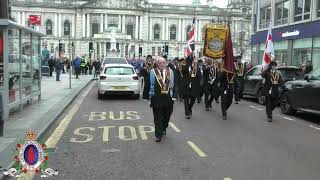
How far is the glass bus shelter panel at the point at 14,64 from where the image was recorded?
1314 centimetres

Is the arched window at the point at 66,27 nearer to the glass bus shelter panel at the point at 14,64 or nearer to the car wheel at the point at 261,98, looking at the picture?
the car wheel at the point at 261,98

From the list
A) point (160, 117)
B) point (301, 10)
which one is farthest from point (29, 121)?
point (301, 10)

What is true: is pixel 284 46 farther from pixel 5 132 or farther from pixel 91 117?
pixel 5 132

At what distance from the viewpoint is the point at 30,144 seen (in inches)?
254

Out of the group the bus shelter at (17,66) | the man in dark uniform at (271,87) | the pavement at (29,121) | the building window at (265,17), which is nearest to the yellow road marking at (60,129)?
the pavement at (29,121)

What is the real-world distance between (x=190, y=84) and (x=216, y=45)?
524 centimetres

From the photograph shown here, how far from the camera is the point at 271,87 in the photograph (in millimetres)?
14703

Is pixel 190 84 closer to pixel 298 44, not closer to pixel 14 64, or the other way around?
pixel 14 64

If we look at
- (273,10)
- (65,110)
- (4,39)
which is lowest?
(65,110)

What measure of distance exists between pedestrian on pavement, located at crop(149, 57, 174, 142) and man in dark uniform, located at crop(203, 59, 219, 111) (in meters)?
5.49

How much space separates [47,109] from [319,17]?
22218 millimetres

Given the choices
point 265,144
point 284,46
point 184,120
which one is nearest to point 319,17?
point 284,46

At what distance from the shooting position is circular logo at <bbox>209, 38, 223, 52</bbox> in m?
19.8

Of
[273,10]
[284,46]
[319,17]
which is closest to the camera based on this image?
[319,17]
